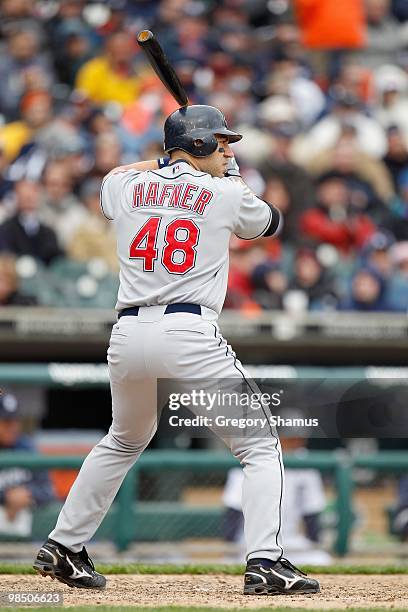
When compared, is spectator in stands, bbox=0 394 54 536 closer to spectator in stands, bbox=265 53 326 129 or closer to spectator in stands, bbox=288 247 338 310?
spectator in stands, bbox=288 247 338 310

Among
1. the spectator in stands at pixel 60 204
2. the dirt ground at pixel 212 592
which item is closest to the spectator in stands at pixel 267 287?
the spectator in stands at pixel 60 204

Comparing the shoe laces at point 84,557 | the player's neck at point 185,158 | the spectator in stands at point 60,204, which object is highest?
the spectator in stands at point 60,204

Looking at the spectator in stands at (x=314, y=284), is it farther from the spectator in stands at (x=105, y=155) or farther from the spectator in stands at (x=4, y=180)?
the spectator in stands at (x=4, y=180)

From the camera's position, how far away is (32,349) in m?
8.98

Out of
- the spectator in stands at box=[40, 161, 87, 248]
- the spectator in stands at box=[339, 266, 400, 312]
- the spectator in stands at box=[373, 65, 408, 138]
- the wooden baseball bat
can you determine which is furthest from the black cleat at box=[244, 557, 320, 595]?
the spectator in stands at box=[373, 65, 408, 138]

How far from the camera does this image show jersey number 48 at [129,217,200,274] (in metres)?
4.63

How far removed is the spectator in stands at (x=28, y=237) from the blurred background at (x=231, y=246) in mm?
16

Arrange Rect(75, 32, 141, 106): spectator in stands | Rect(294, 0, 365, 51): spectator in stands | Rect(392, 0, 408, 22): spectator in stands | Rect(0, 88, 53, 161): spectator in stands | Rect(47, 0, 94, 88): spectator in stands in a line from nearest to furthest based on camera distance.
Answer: Rect(0, 88, 53, 161): spectator in stands → Rect(75, 32, 141, 106): spectator in stands → Rect(47, 0, 94, 88): spectator in stands → Rect(294, 0, 365, 51): spectator in stands → Rect(392, 0, 408, 22): spectator in stands

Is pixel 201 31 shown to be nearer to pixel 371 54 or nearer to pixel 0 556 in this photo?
pixel 371 54

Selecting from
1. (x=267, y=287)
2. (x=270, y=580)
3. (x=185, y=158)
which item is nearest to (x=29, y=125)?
(x=267, y=287)

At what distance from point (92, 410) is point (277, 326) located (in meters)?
1.48

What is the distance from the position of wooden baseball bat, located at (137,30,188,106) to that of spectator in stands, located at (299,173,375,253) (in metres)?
5.60

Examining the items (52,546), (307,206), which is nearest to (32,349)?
(307,206)

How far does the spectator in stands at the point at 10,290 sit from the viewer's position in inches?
357
